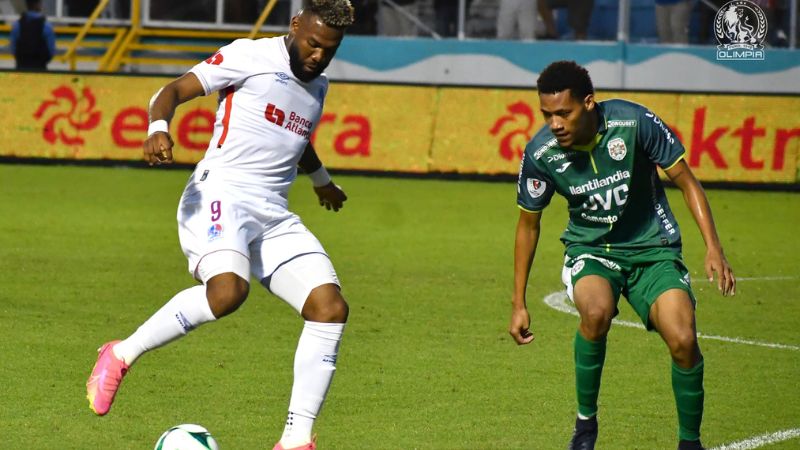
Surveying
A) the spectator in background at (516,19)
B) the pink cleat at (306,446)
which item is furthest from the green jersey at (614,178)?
the spectator in background at (516,19)

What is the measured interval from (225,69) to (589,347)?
2009 millimetres

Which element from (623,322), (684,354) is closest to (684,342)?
(684,354)

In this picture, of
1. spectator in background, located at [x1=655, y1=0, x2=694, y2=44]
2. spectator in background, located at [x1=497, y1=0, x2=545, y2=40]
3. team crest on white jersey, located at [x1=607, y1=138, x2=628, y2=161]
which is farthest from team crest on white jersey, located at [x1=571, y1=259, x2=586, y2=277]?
spectator in background, located at [x1=497, y1=0, x2=545, y2=40]

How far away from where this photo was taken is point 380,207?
52.5 feet

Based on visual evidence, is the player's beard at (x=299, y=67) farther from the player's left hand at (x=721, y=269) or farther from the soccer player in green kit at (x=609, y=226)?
the player's left hand at (x=721, y=269)

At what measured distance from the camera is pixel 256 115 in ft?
20.3

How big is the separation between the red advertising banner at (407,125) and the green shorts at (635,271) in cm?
1193

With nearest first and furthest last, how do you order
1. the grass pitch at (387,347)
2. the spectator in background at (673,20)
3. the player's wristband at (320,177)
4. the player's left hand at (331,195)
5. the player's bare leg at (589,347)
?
the player's bare leg at (589,347)
the grass pitch at (387,347)
the player's wristband at (320,177)
the player's left hand at (331,195)
the spectator in background at (673,20)

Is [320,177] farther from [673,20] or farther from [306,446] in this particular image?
[673,20]

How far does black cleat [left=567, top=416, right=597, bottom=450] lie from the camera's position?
6.11m

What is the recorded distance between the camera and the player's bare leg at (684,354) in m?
5.86

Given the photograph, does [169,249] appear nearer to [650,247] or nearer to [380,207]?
[380,207]

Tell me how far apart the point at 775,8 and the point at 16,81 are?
41.5ft

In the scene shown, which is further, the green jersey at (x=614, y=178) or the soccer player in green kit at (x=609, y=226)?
the green jersey at (x=614, y=178)
